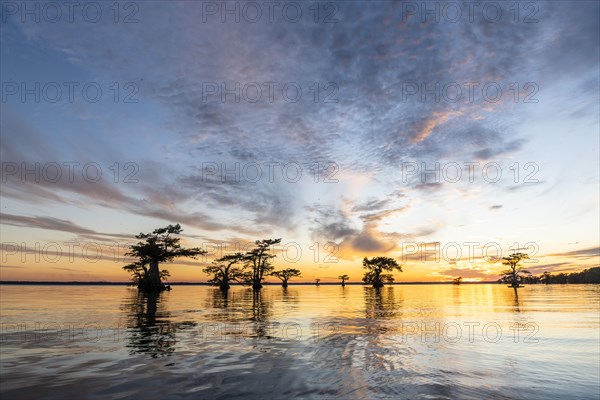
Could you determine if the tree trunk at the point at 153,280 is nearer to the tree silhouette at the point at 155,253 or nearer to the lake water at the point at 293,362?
the tree silhouette at the point at 155,253

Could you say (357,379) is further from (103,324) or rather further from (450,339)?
(103,324)

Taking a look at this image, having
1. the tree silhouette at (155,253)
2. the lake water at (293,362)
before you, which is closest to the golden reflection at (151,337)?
the lake water at (293,362)

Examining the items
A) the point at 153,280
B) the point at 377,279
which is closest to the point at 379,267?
the point at 377,279

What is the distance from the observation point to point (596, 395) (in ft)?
25.9

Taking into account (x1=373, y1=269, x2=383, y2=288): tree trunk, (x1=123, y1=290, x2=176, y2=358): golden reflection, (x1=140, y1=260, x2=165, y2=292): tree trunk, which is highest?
(x1=123, y1=290, x2=176, y2=358): golden reflection

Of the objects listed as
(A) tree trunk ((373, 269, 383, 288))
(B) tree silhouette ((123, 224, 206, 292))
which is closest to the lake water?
(B) tree silhouette ((123, 224, 206, 292))

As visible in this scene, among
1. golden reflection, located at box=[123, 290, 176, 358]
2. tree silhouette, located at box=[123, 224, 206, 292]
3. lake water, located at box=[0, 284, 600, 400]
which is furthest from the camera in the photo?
tree silhouette, located at box=[123, 224, 206, 292]

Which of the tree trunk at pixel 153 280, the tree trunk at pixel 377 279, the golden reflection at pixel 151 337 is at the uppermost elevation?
the golden reflection at pixel 151 337

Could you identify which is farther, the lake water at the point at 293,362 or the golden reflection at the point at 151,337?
the golden reflection at the point at 151,337

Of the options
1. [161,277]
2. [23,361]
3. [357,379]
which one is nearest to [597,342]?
[357,379]

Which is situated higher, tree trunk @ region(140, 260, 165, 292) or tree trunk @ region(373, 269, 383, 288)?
tree trunk @ region(140, 260, 165, 292)

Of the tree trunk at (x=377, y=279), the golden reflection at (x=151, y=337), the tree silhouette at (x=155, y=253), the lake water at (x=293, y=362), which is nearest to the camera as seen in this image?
the lake water at (x=293, y=362)

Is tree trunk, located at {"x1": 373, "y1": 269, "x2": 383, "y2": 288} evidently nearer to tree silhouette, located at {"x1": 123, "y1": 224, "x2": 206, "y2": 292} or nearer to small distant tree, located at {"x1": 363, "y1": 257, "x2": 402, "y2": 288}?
small distant tree, located at {"x1": 363, "y1": 257, "x2": 402, "y2": 288}

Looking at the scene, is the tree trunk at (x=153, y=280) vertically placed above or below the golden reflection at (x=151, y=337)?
below
